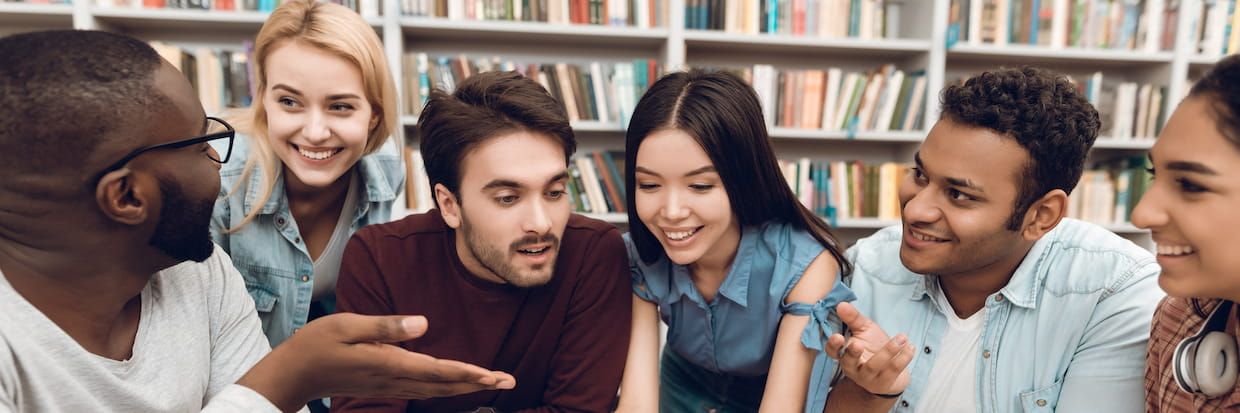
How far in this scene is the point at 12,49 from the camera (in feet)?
2.30

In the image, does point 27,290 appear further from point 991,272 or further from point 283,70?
point 991,272

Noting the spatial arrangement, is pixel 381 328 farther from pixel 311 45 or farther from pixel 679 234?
pixel 311 45

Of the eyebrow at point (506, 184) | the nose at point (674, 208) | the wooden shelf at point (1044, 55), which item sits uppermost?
the wooden shelf at point (1044, 55)

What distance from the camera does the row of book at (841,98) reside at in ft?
9.21

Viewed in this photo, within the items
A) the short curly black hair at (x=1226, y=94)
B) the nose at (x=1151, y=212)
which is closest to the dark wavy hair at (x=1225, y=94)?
the short curly black hair at (x=1226, y=94)

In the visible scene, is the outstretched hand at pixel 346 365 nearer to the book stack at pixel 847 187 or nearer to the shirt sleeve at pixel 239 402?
the shirt sleeve at pixel 239 402

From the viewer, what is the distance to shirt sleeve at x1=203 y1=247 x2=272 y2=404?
3.22 feet

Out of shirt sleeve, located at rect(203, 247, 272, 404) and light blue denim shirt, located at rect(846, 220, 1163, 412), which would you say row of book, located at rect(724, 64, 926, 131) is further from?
shirt sleeve, located at rect(203, 247, 272, 404)

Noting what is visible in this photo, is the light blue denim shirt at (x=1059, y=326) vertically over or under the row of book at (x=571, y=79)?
under

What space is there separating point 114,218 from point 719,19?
2.35 meters

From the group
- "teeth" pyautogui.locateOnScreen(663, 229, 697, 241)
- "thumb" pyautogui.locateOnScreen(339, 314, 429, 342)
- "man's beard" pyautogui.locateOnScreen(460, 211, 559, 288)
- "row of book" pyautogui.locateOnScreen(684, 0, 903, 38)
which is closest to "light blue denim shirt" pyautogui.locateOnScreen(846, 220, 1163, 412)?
"teeth" pyautogui.locateOnScreen(663, 229, 697, 241)

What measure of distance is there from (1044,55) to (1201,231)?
2424mm

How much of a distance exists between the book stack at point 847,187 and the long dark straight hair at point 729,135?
1.60 meters

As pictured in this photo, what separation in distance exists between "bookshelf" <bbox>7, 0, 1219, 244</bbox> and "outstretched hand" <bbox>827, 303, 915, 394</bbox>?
167cm
